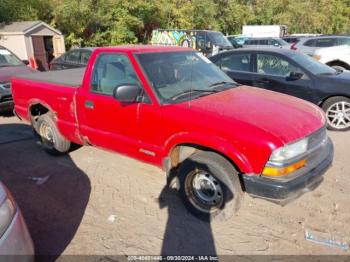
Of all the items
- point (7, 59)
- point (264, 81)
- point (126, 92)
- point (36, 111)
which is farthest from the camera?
point (7, 59)

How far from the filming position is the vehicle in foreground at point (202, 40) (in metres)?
17.3

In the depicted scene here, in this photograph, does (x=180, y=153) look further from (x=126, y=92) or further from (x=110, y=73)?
(x=110, y=73)

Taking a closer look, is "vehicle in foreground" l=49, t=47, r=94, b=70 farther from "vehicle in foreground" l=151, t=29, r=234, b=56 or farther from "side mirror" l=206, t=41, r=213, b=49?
"side mirror" l=206, t=41, r=213, b=49

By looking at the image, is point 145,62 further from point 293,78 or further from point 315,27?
point 315,27

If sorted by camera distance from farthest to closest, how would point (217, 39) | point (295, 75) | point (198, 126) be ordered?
point (217, 39), point (295, 75), point (198, 126)

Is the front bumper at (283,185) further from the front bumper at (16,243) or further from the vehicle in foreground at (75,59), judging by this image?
the vehicle in foreground at (75,59)

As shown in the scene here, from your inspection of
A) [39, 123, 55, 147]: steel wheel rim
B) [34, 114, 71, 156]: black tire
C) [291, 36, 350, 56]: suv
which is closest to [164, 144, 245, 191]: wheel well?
[34, 114, 71, 156]: black tire

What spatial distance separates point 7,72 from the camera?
26.4 feet

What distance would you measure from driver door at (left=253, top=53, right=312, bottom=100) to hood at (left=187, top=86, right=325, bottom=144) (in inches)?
107

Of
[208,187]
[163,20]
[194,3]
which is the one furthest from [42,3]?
[208,187]

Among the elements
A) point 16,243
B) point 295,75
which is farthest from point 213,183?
point 295,75

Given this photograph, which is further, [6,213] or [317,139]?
[317,139]

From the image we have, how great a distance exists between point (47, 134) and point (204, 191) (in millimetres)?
3147

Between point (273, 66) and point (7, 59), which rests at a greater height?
point (7, 59)
